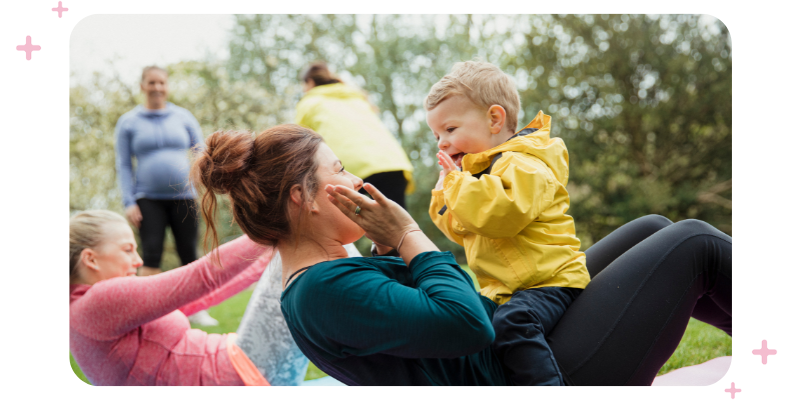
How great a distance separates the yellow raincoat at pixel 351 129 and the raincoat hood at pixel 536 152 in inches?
55.7

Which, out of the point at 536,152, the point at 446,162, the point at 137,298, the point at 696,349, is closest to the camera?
the point at 536,152

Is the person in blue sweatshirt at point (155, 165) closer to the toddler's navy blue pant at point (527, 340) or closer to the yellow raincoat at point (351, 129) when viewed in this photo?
the yellow raincoat at point (351, 129)

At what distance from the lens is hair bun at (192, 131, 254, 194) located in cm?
142

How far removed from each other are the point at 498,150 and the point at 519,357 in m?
0.62

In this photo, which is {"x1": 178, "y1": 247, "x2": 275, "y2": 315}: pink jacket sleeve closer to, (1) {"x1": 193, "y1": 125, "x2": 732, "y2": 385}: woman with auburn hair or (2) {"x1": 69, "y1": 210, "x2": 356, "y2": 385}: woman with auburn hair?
(2) {"x1": 69, "y1": 210, "x2": 356, "y2": 385}: woman with auburn hair

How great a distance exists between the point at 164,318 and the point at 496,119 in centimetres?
142

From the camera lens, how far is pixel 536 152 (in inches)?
63.3

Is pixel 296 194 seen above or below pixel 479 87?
below

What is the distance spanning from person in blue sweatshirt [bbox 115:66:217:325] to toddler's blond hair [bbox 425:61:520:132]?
2.55 metres
